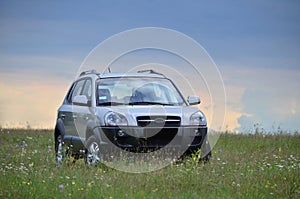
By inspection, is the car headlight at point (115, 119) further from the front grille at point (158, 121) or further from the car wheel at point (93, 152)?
the car wheel at point (93, 152)

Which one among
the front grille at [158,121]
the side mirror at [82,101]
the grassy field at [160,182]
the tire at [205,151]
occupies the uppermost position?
the side mirror at [82,101]

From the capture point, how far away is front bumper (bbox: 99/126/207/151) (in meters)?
11.0

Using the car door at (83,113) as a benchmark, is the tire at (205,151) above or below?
below

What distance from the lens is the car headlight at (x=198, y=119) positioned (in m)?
11.5

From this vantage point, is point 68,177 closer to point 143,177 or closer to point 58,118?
point 143,177

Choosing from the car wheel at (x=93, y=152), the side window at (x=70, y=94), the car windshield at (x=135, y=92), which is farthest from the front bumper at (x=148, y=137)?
the side window at (x=70, y=94)

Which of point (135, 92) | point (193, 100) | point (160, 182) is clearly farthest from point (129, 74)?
point (160, 182)

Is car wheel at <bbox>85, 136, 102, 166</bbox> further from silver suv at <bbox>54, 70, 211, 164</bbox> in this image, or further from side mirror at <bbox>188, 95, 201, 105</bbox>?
side mirror at <bbox>188, 95, 201, 105</bbox>

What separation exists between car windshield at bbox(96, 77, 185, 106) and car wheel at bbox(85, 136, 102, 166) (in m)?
0.74

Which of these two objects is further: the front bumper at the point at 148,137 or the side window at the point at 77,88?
the side window at the point at 77,88

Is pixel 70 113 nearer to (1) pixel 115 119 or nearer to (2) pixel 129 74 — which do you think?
(2) pixel 129 74

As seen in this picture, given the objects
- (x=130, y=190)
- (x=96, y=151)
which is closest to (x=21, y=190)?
(x=130, y=190)

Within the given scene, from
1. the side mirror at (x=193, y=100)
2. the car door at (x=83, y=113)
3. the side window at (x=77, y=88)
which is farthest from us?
the side window at (x=77, y=88)

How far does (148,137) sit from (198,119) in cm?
108
